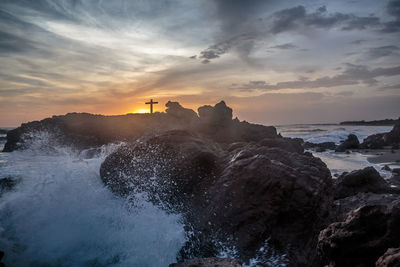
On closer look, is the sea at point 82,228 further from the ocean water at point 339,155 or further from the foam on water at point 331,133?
the foam on water at point 331,133

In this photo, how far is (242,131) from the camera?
2267cm

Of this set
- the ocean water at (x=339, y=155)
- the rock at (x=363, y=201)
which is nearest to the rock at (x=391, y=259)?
the rock at (x=363, y=201)

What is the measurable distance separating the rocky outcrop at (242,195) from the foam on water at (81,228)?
14.8 inches

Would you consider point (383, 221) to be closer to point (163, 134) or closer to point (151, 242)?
point (151, 242)

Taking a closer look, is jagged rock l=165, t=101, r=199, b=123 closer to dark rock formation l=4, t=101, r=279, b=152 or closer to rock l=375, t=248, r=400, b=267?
dark rock formation l=4, t=101, r=279, b=152

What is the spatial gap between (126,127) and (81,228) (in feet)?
54.2

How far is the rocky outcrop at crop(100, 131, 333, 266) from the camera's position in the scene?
426 centimetres

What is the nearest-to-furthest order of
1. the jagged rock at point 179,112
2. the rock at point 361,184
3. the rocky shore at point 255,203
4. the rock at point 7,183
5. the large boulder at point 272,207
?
the rocky shore at point 255,203, the large boulder at point 272,207, the rock at point 7,183, the rock at point 361,184, the jagged rock at point 179,112

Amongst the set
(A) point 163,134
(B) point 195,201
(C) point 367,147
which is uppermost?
(A) point 163,134

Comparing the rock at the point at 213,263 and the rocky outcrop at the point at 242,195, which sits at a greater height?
the rocky outcrop at the point at 242,195

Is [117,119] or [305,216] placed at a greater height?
[117,119]

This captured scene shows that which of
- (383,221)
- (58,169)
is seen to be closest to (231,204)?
(383,221)

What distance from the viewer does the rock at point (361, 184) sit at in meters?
8.63

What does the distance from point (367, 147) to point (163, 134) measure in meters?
31.9
